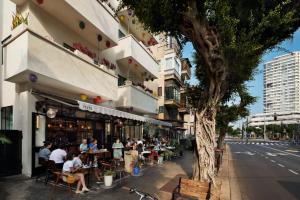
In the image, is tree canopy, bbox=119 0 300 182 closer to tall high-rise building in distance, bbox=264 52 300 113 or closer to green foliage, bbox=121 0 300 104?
green foliage, bbox=121 0 300 104

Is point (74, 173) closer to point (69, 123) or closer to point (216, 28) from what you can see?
point (69, 123)

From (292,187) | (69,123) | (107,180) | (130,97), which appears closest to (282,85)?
(130,97)

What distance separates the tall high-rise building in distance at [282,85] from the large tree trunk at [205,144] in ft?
436

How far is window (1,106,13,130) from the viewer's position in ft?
42.8

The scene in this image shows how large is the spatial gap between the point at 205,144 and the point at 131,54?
12534 mm

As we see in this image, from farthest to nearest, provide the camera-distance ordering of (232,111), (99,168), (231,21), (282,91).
→ (282,91), (232,111), (99,168), (231,21)

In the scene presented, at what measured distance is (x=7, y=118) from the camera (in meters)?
13.3

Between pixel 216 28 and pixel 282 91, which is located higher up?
pixel 282 91

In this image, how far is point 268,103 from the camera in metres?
183

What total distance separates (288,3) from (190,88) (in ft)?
39.7

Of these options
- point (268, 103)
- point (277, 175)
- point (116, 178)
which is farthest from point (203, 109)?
point (268, 103)

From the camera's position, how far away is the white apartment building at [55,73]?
11.0 meters

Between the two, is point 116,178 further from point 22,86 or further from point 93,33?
point 93,33

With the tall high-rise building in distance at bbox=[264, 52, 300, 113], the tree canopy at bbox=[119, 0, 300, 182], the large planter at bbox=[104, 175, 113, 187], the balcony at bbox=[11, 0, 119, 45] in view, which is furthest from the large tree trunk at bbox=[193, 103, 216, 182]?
the tall high-rise building in distance at bbox=[264, 52, 300, 113]
